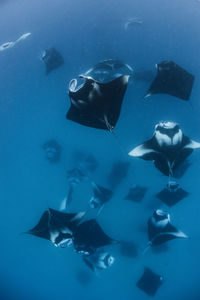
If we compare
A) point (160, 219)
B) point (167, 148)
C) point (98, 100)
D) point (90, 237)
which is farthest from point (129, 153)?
point (90, 237)

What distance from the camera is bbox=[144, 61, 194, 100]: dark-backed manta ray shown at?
4488mm

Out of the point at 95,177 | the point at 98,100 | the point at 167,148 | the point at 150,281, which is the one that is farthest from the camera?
the point at 95,177

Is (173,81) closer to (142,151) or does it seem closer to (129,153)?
(142,151)

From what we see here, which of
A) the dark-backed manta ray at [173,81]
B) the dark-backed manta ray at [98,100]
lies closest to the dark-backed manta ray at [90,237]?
the dark-backed manta ray at [98,100]

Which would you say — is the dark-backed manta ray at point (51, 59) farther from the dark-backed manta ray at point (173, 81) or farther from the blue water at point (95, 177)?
the dark-backed manta ray at point (173, 81)

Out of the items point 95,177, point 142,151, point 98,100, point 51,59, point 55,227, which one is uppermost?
point 98,100

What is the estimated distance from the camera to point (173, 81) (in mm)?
4609

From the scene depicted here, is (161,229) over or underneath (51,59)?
underneath

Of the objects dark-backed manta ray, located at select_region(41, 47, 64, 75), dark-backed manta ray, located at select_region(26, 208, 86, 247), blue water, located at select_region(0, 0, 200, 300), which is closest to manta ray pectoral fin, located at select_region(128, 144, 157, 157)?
dark-backed manta ray, located at select_region(26, 208, 86, 247)

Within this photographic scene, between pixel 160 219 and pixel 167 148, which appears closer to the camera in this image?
pixel 167 148

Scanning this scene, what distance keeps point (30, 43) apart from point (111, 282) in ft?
39.3

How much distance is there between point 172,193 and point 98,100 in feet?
10.1

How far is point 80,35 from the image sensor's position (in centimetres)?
1212

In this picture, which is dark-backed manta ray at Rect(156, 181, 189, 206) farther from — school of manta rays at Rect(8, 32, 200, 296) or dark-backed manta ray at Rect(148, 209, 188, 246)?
dark-backed manta ray at Rect(148, 209, 188, 246)
